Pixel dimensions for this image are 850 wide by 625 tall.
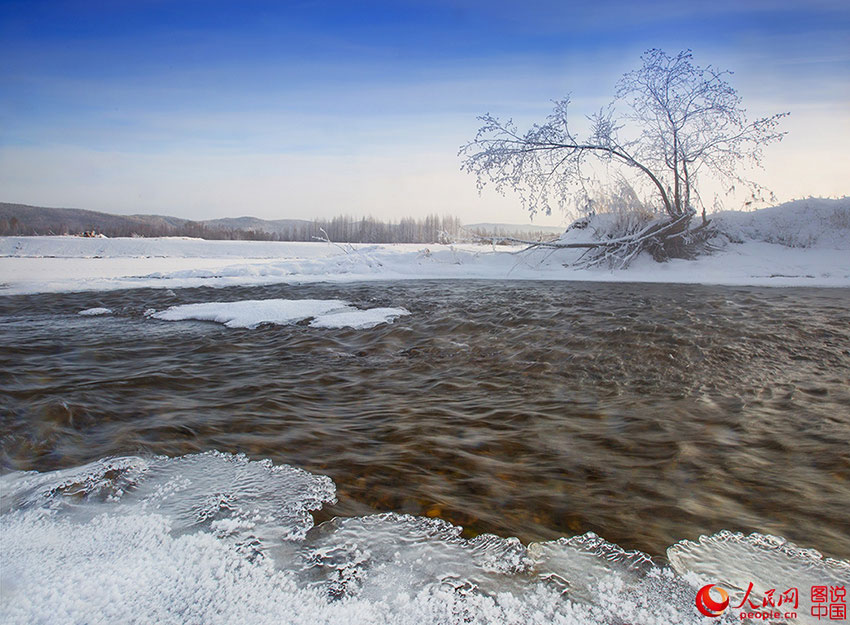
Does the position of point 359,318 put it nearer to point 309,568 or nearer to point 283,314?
point 283,314

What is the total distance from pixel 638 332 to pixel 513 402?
298cm

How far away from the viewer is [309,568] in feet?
5.82

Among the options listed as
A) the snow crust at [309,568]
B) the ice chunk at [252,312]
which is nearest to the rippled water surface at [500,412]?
the snow crust at [309,568]

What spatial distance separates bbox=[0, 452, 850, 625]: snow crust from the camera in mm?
1561

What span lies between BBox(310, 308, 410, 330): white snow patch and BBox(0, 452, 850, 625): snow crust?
14.3 ft

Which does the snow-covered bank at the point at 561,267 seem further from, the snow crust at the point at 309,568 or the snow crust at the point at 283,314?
the snow crust at the point at 309,568

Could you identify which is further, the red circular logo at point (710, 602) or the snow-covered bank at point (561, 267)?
the snow-covered bank at point (561, 267)

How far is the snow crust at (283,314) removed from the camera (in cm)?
681

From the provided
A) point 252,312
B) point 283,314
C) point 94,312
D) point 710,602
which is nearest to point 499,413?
point 710,602

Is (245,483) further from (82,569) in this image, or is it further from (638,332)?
(638,332)

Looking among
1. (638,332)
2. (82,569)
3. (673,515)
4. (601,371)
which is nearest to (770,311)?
(638,332)

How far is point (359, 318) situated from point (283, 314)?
47.1 inches

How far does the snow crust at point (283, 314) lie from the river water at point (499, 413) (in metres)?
0.32

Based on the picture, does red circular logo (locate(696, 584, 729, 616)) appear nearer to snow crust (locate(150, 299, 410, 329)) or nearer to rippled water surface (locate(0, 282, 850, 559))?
rippled water surface (locate(0, 282, 850, 559))
